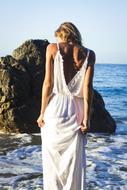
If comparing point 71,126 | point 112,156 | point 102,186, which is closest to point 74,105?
point 71,126

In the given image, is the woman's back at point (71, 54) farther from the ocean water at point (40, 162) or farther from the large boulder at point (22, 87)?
the large boulder at point (22, 87)

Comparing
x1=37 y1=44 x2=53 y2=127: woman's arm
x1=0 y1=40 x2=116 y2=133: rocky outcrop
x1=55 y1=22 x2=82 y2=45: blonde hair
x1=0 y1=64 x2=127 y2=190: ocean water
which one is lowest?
x1=0 y1=64 x2=127 y2=190: ocean water

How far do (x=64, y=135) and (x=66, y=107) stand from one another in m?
0.31

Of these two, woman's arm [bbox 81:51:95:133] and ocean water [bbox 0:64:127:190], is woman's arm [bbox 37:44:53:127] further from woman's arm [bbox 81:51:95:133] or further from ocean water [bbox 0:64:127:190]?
ocean water [bbox 0:64:127:190]

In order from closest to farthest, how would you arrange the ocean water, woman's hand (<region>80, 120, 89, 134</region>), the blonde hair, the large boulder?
1. the blonde hair
2. woman's hand (<region>80, 120, 89, 134</region>)
3. the ocean water
4. the large boulder

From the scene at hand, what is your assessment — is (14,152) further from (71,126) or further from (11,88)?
(71,126)

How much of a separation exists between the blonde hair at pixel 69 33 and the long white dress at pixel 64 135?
0.19 metres

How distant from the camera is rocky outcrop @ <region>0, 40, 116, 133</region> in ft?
38.6

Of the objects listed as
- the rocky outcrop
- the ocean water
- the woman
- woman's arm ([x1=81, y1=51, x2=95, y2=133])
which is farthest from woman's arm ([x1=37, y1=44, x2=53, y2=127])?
the rocky outcrop

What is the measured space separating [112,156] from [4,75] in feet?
12.9

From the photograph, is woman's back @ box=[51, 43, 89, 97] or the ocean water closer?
Result: woman's back @ box=[51, 43, 89, 97]

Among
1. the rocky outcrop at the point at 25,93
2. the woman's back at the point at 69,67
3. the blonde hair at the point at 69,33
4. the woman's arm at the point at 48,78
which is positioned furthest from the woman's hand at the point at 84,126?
the rocky outcrop at the point at 25,93

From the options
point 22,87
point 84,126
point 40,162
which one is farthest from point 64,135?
→ point 22,87

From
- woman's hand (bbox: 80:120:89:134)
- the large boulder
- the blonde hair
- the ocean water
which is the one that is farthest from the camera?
the large boulder
